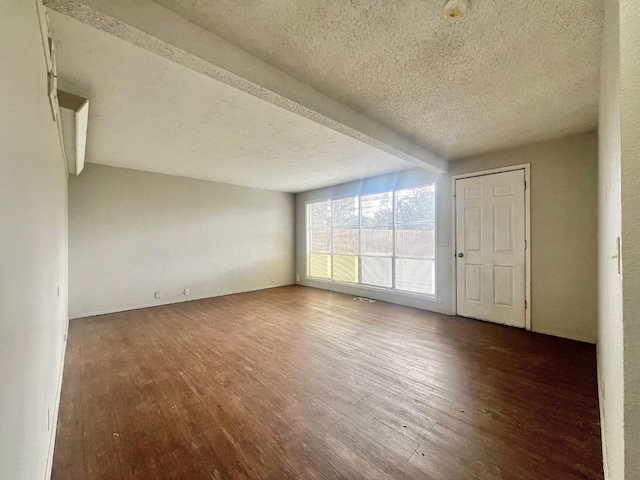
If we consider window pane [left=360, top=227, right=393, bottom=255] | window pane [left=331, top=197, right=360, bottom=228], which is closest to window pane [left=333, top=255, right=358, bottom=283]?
window pane [left=360, top=227, right=393, bottom=255]

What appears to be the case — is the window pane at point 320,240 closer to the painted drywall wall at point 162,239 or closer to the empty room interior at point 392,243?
the painted drywall wall at point 162,239

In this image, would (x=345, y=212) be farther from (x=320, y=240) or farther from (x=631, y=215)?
(x=631, y=215)

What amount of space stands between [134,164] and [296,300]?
3.69 metres

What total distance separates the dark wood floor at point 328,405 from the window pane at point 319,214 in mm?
3342

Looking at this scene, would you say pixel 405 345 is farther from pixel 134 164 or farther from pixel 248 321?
pixel 134 164

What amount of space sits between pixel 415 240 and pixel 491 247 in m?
1.21

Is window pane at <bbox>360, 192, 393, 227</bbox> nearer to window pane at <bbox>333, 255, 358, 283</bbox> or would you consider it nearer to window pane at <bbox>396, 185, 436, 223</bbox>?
window pane at <bbox>396, 185, 436, 223</bbox>

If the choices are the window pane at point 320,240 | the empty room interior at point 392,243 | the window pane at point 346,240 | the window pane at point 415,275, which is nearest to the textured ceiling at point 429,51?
the empty room interior at point 392,243

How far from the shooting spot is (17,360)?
87 cm

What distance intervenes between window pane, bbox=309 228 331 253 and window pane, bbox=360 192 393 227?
3.57 feet

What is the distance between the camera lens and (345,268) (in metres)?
5.94

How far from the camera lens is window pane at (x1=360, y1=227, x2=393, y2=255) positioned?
16.8ft

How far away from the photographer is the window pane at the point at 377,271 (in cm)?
511

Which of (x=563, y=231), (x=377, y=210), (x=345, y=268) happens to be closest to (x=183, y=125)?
(x=377, y=210)
